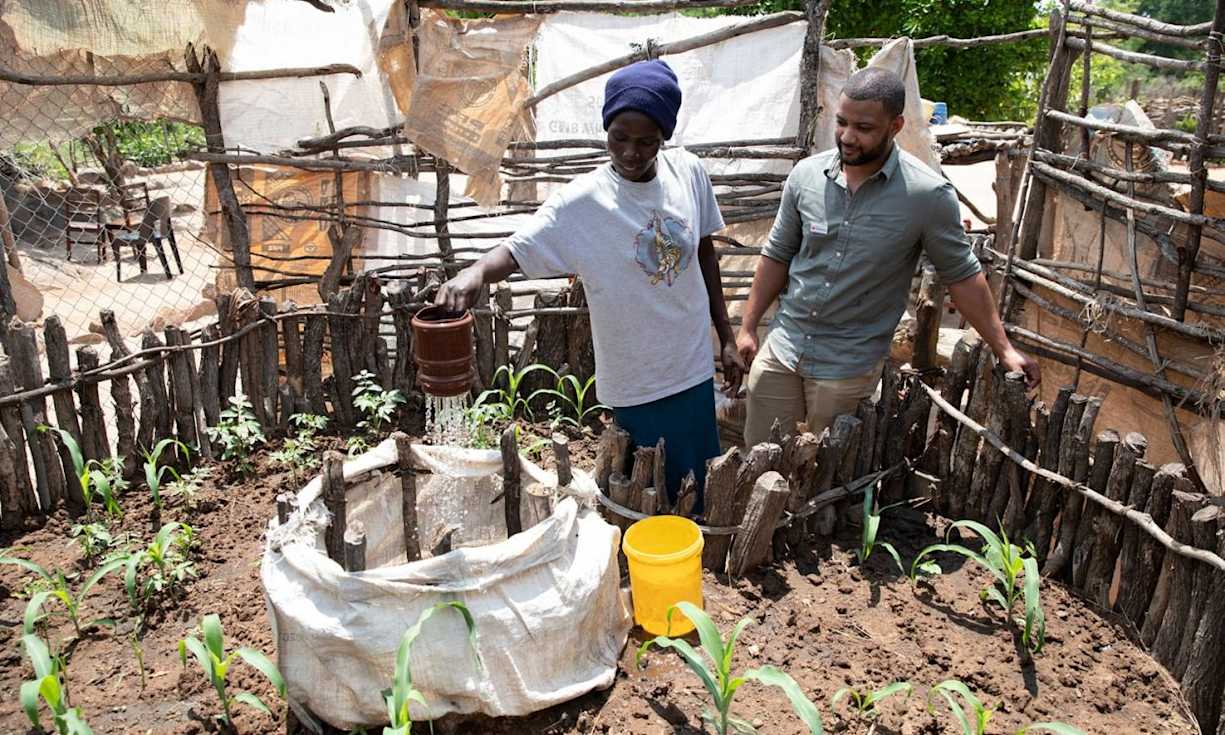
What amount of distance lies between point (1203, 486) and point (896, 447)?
60.9 inches

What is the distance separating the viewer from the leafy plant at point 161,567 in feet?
8.34

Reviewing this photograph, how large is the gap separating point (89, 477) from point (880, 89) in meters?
3.04

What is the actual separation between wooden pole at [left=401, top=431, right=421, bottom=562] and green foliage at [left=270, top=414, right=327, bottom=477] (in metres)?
0.95

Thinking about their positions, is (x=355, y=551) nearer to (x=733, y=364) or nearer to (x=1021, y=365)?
(x=733, y=364)

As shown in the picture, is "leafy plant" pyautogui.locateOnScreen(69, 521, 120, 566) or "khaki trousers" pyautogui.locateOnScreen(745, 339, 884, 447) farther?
"khaki trousers" pyautogui.locateOnScreen(745, 339, 884, 447)

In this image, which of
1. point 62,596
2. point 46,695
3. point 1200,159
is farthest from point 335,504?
point 1200,159

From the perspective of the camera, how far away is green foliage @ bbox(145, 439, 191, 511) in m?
3.04

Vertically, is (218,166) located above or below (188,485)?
above

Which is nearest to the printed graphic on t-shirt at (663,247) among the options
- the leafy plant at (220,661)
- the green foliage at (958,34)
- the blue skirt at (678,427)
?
the blue skirt at (678,427)

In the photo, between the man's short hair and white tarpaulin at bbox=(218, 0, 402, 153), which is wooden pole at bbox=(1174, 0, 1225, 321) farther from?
white tarpaulin at bbox=(218, 0, 402, 153)

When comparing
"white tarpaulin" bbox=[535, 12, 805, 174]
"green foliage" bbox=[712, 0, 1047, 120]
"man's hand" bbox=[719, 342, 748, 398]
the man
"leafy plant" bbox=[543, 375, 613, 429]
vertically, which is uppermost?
"green foliage" bbox=[712, 0, 1047, 120]

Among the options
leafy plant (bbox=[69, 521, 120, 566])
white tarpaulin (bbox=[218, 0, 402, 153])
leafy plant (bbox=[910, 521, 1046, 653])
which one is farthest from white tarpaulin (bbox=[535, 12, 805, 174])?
leafy plant (bbox=[69, 521, 120, 566])

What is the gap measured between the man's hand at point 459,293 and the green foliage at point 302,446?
5.31ft

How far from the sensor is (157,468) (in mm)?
3525
